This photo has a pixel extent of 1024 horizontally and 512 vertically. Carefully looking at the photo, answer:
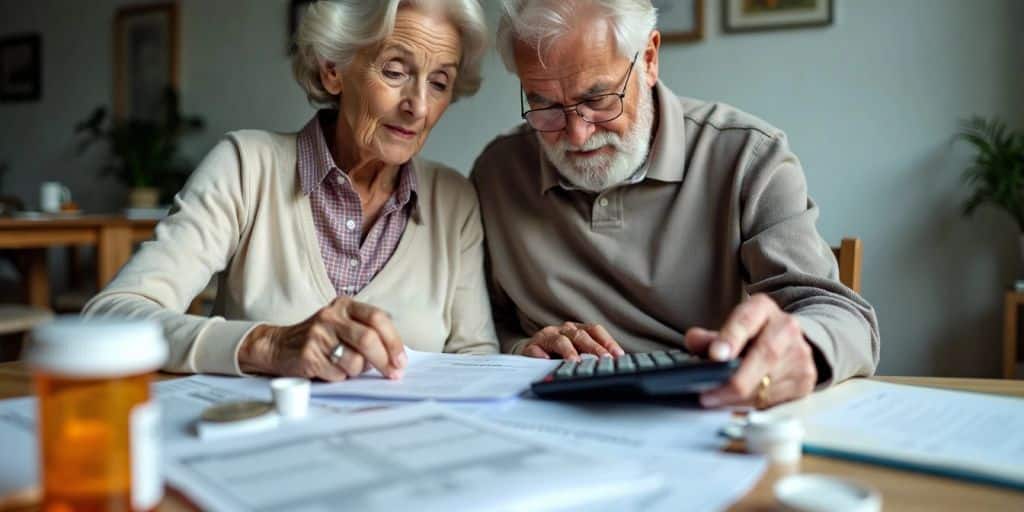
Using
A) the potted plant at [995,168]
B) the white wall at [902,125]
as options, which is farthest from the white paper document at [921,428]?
the white wall at [902,125]

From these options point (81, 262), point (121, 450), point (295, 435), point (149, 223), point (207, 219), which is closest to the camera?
point (121, 450)

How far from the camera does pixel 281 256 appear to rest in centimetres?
138

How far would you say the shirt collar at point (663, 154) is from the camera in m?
1.41

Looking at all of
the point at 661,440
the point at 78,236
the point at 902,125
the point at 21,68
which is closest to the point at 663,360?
the point at 661,440

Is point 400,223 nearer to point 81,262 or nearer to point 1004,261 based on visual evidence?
point 1004,261

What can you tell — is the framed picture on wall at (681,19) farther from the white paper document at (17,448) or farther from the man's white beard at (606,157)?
the white paper document at (17,448)

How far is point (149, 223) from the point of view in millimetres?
3148

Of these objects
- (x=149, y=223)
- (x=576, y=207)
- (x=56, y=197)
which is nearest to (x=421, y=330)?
(x=576, y=207)

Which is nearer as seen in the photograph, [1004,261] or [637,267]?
[637,267]

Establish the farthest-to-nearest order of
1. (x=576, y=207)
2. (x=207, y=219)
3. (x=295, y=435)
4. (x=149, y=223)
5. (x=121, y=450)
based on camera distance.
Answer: (x=149, y=223)
(x=576, y=207)
(x=207, y=219)
(x=295, y=435)
(x=121, y=450)

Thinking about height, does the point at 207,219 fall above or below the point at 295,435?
above

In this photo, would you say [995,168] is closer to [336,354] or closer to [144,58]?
[336,354]

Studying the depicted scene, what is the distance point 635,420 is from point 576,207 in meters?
0.75

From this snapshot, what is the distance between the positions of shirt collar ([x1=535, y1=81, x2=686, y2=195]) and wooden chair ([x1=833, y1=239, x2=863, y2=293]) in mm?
292
